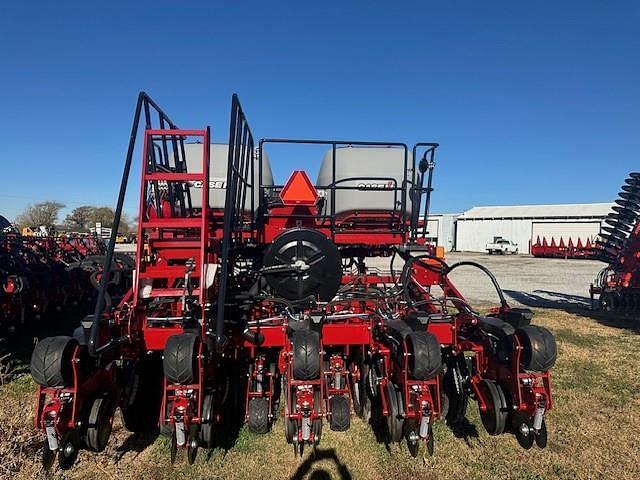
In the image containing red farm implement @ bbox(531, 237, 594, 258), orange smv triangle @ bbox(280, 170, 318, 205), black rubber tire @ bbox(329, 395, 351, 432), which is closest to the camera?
black rubber tire @ bbox(329, 395, 351, 432)

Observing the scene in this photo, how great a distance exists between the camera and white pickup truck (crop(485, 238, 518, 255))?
45838 mm

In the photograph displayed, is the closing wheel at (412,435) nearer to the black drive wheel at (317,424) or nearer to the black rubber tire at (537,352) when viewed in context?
the black drive wheel at (317,424)

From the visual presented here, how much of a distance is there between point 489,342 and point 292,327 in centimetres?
185

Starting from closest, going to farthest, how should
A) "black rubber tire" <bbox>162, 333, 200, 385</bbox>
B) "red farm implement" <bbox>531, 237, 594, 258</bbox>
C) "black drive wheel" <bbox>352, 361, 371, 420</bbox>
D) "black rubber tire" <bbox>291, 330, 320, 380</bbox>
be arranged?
"black rubber tire" <bbox>162, 333, 200, 385</bbox>, "black rubber tire" <bbox>291, 330, 320, 380</bbox>, "black drive wheel" <bbox>352, 361, 371, 420</bbox>, "red farm implement" <bbox>531, 237, 594, 258</bbox>

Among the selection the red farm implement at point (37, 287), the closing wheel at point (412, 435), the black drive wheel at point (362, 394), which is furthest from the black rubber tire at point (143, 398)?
the red farm implement at point (37, 287)

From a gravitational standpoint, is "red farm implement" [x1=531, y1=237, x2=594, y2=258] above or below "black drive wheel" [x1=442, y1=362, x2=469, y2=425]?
above

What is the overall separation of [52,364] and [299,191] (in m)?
3.05

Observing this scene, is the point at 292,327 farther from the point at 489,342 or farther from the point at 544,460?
the point at 544,460

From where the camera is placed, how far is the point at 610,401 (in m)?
5.04

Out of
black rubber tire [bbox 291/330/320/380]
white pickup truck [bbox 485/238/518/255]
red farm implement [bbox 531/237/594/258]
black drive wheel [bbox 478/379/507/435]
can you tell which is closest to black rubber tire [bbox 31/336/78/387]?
black rubber tire [bbox 291/330/320/380]

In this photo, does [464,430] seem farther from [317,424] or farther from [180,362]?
[180,362]

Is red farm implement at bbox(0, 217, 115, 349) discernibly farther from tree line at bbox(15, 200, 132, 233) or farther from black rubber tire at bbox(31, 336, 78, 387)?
tree line at bbox(15, 200, 132, 233)

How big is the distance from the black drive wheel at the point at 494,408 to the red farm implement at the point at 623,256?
29.6 ft

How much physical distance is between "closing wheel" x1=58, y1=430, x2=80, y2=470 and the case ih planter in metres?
0.01
